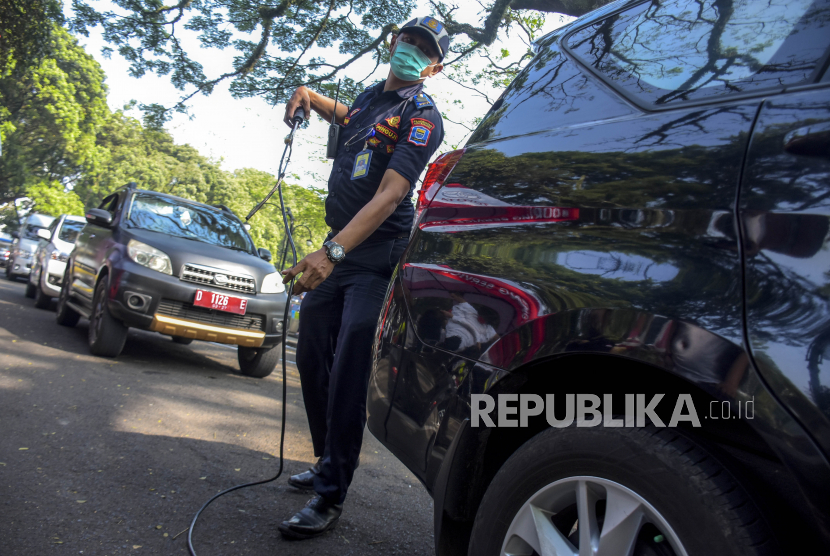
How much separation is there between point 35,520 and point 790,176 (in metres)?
2.41

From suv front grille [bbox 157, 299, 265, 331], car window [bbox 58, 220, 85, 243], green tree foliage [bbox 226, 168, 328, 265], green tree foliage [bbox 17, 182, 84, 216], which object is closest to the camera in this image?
suv front grille [bbox 157, 299, 265, 331]

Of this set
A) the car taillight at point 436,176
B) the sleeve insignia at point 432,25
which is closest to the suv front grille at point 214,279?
the sleeve insignia at point 432,25

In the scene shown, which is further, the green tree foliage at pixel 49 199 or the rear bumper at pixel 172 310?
the green tree foliage at pixel 49 199

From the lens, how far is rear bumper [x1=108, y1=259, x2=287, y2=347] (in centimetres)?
520

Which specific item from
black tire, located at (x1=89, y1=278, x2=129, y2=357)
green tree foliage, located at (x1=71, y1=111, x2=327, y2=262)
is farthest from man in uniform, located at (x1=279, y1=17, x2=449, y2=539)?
green tree foliage, located at (x1=71, y1=111, x2=327, y2=262)

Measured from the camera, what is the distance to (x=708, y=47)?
1.34 metres

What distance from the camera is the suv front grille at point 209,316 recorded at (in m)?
5.30

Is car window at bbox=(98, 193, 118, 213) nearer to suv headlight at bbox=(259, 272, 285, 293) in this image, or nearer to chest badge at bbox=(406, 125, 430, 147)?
suv headlight at bbox=(259, 272, 285, 293)

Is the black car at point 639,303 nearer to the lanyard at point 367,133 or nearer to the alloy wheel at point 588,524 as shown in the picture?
the alloy wheel at point 588,524

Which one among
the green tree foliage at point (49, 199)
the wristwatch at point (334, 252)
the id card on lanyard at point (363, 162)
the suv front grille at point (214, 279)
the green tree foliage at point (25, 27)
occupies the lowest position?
the wristwatch at point (334, 252)

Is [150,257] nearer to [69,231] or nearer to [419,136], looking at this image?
[419,136]

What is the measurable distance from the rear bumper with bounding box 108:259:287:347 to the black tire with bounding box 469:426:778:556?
14.5ft

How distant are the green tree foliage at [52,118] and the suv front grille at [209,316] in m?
24.5

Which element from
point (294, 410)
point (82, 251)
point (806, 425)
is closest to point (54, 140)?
point (82, 251)
